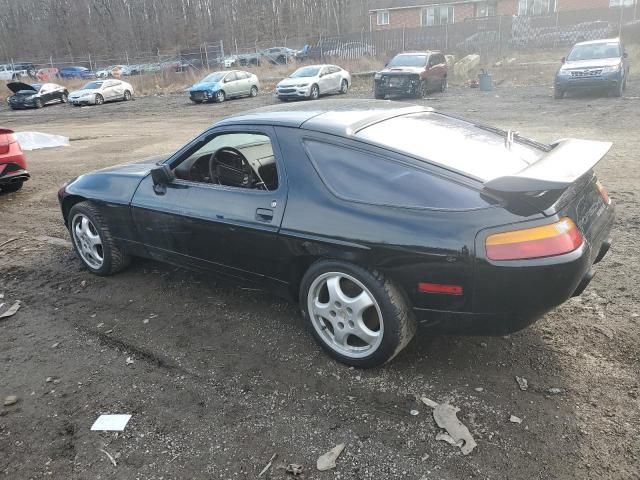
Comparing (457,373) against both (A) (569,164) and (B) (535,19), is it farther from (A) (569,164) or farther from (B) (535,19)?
(B) (535,19)

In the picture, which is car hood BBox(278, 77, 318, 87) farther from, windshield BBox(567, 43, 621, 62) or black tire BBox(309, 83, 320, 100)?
windshield BBox(567, 43, 621, 62)

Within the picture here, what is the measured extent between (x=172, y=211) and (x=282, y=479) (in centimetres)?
219

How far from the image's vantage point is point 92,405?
116 inches

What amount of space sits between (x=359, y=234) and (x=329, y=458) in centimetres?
116

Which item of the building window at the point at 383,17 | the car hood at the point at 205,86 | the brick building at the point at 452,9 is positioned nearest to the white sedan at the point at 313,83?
the car hood at the point at 205,86

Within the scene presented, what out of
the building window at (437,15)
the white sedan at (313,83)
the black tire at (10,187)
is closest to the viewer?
the black tire at (10,187)

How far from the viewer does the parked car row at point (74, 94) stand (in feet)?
90.2

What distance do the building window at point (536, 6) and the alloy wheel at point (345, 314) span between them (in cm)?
4698

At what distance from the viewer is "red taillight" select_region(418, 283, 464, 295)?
8.79ft

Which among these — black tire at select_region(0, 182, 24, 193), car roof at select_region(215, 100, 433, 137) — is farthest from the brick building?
car roof at select_region(215, 100, 433, 137)

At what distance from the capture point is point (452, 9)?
46344 millimetres

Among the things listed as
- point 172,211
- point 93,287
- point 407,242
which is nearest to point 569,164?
point 407,242

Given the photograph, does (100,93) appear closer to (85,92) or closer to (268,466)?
(85,92)

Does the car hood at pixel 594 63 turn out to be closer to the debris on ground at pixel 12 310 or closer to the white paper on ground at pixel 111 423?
the debris on ground at pixel 12 310
